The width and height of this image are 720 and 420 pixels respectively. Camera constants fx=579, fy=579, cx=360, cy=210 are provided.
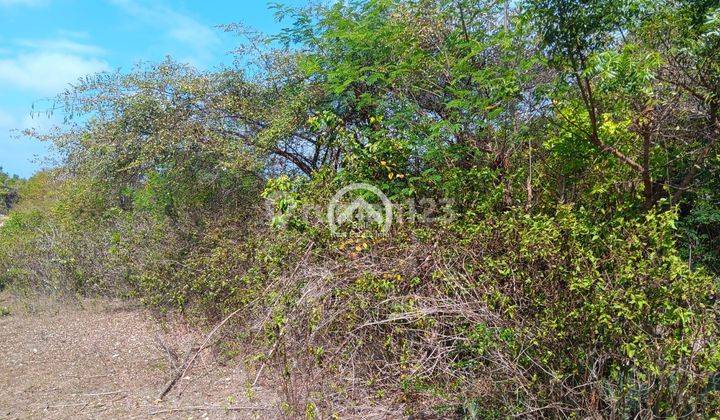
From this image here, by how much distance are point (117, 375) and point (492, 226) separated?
424cm

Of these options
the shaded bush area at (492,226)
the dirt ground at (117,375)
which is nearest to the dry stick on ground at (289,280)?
the shaded bush area at (492,226)

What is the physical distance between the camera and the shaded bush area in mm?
3225

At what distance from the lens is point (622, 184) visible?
15.7 ft

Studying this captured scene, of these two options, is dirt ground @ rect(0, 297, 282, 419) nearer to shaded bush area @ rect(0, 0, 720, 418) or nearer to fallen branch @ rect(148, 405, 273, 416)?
fallen branch @ rect(148, 405, 273, 416)

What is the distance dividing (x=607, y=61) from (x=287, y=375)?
2.83 metres

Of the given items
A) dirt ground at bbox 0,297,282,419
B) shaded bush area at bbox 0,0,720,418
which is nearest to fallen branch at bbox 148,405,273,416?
dirt ground at bbox 0,297,282,419

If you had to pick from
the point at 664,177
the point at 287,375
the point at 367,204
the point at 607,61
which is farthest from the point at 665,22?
the point at 287,375

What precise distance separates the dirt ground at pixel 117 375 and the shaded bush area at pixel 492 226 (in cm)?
43

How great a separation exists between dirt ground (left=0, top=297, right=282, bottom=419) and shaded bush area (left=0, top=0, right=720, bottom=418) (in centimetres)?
43

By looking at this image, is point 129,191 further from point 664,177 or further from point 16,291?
point 664,177

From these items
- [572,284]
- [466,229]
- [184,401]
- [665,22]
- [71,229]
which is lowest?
[184,401]

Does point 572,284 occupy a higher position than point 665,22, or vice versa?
point 665,22

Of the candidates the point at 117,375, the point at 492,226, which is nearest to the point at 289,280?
the point at 492,226

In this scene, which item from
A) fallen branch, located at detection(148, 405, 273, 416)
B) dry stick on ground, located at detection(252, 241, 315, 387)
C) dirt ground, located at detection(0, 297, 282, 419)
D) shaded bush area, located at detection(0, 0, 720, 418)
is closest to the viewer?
shaded bush area, located at detection(0, 0, 720, 418)
